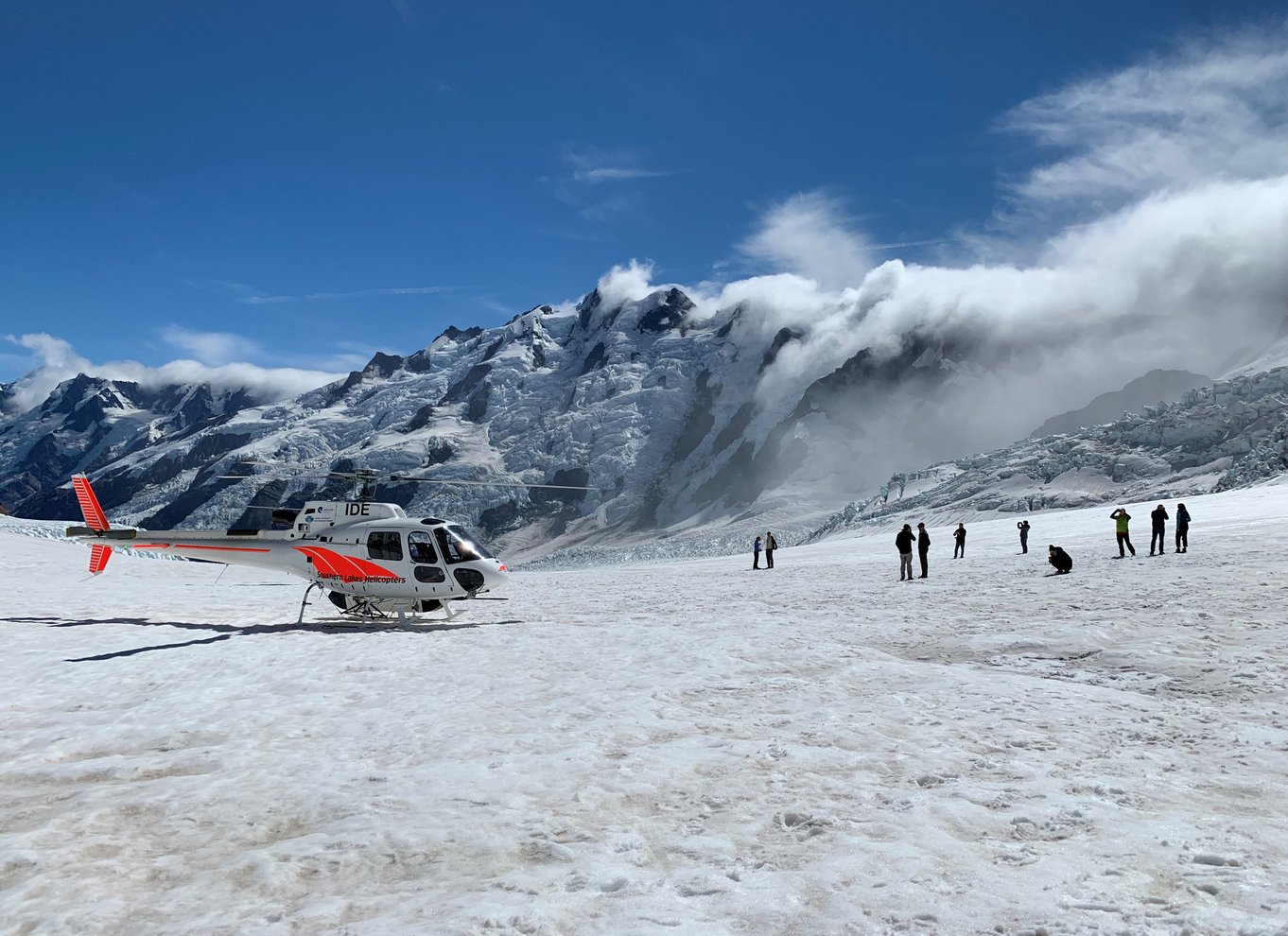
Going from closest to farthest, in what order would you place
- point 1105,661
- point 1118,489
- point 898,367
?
point 1105,661, point 1118,489, point 898,367

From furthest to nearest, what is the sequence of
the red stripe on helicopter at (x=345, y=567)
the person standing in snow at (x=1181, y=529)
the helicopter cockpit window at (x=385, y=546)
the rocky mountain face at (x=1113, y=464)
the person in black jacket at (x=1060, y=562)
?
the rocky mountain face at (x=1113, y=464), the person standing in snow at (x=1181, y=529), the person in black jacket at (x=1060, y=562), the red stripe on helicopter at (x=345, y=567), the helicopter cockpit window at (x=385, y=546)

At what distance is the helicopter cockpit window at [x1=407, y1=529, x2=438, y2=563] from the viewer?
19.1m

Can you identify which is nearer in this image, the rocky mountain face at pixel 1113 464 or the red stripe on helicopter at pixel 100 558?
the red stripe on helicopter at pixel 100 558

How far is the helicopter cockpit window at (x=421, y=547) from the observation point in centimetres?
1914

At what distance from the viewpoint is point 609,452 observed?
196 metres

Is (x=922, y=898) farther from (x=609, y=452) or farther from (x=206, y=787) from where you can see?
(x=609, y=452)

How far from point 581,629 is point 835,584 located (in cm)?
1235

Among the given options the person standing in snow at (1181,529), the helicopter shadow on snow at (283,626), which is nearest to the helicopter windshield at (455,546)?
the helicopter shadow on snow at (283,626)

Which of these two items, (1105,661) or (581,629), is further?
(581,629)

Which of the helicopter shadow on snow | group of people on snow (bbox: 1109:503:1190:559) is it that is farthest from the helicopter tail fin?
group of people on snow (bbox: 1109:503:1190:559)

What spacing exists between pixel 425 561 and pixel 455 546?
79 centimetres

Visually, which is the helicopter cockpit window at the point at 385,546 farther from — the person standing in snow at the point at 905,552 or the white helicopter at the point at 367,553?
the person standing in snow at the point at 905,552

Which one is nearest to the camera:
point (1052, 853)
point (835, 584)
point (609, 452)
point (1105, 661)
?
point (1052, 853)

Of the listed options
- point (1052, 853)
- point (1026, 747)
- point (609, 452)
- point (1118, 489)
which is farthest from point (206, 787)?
point (609, 452)
